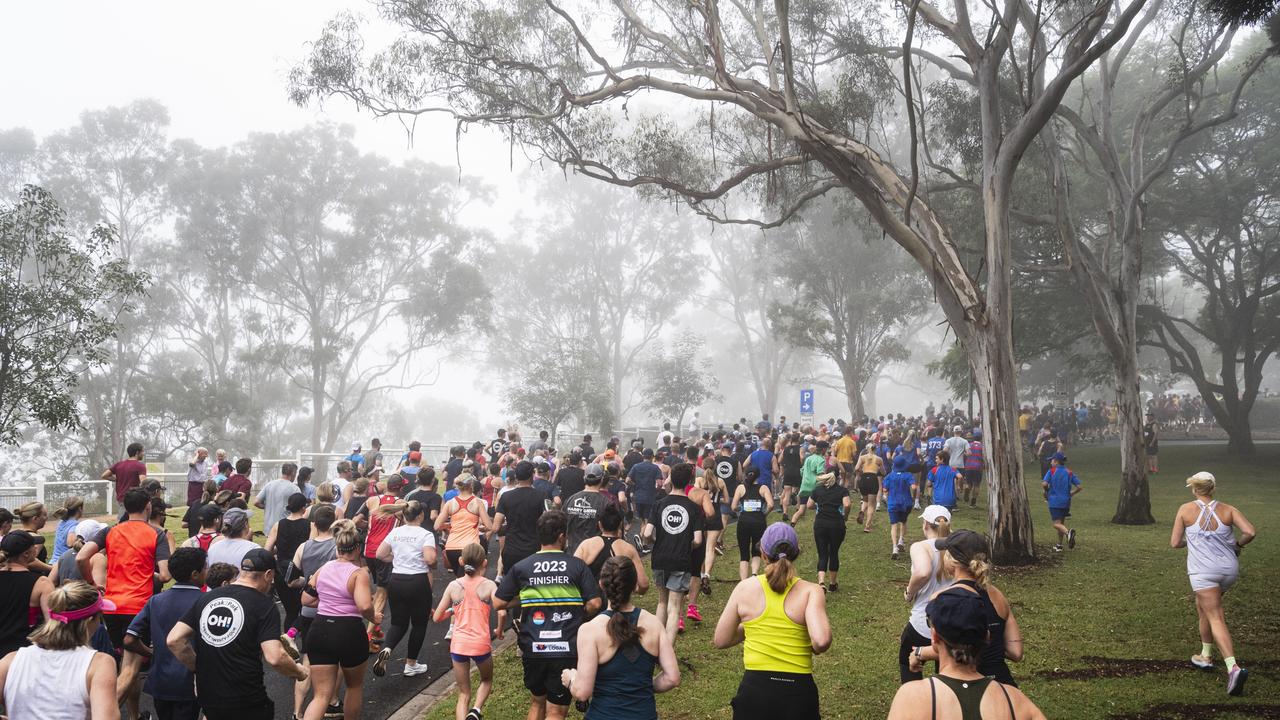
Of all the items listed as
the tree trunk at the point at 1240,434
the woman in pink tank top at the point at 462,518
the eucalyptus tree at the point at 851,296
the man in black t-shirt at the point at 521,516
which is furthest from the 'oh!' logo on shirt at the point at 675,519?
the eucalyptus tree at the point at 851,296

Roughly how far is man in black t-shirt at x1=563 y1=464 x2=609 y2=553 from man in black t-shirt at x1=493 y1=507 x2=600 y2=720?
3.02 metres

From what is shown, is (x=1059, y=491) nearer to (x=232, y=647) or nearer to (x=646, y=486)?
(x=646, y=486)

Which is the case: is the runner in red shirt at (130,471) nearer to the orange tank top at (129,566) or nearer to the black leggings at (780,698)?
the orange tank top at (129,566)

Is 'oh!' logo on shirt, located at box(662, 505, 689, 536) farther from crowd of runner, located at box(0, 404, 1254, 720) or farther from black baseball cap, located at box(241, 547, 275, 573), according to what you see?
black baseball cap, located at box(241, 547, 275, 573)

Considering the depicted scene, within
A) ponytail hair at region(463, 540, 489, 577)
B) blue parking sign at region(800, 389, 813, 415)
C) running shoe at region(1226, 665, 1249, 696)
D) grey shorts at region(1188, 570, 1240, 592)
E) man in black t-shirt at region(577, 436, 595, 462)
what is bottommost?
running shoe at region(1226, 665, 1249, 696)

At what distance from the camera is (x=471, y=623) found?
6.20 m

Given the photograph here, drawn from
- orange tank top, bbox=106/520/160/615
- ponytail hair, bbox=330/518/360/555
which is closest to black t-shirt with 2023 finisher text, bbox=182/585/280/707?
ponytail hair, bbox=330/518/360/555

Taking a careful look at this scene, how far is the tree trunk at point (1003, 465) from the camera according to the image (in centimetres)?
1245

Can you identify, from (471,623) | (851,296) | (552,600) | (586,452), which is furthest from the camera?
(851,296)

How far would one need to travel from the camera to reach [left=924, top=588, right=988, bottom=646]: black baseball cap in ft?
9.98

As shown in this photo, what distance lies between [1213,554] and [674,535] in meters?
4.86

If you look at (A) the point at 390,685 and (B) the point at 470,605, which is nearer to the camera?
(B) the point at 470,605

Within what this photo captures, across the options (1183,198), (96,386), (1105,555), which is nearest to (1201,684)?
(1105,555)

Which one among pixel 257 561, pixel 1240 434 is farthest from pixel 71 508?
pixel 1240 434
